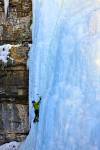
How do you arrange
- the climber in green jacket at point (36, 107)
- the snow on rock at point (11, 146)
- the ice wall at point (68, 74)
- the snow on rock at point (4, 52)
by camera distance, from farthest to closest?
1. the snow on rock at point (4, 52)
2. the snow on rock at point (11, 146)
3. the climber in green jacket at point (36, 107)
4. the ice wall at point (68, 74)

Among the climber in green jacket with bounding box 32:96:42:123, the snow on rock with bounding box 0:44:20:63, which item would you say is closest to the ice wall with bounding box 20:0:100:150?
the climber in green jacket with bounding box 32:96:42:123

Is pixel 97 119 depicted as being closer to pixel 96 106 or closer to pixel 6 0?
pixel 96 106

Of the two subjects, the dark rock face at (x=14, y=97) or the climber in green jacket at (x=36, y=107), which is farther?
the dark rock face at (x=14, y=97)

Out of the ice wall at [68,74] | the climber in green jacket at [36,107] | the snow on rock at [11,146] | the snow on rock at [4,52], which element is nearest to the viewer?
the ice wall at [68,74]

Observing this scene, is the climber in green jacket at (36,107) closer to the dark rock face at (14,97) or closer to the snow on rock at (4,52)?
the dark rock face at (14,97)

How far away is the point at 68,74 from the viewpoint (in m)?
3.86

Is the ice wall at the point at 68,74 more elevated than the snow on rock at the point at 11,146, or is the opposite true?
the ice wall at the point at 68,74

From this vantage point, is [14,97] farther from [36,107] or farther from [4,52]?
[36,107]

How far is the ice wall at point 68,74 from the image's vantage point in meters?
3.56

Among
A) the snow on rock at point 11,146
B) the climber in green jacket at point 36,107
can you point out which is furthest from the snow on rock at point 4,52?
the climber in green jacket at point 36,107

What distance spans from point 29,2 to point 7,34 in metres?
0.63

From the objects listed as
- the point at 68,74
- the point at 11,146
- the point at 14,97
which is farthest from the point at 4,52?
the point at 68,74

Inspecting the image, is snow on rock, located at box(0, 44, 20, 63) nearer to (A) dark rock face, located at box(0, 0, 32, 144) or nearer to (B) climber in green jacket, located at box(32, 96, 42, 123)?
(A) dark rock face, located at box(0, 0, 32, 144)

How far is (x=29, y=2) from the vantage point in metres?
6.13
